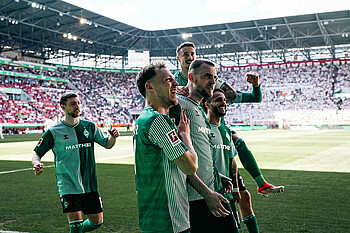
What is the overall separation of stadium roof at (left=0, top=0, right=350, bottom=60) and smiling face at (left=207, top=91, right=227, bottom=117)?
1452 inches

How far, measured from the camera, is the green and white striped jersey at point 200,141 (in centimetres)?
330

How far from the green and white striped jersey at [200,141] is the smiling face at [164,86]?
1.80 feet

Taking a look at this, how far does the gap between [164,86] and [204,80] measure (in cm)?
80

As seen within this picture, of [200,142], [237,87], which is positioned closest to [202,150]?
[200,142]

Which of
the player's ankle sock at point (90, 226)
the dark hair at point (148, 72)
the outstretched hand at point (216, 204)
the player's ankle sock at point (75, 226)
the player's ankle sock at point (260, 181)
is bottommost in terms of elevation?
the player's ankle sock at point (90, 226)

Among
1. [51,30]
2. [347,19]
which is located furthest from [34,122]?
[347,19]

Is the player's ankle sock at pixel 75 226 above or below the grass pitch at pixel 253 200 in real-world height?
above

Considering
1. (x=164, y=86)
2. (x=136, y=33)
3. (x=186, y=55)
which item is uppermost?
(x=136, y=33)

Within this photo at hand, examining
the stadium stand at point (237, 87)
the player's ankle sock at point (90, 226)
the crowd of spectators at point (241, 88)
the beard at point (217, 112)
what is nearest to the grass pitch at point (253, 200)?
the player's ankle sock at point (90, 226)

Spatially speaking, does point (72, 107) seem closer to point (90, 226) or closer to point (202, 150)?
point (90, 226)

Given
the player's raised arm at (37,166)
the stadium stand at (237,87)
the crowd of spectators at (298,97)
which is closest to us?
the player's raised arm at (37,166)

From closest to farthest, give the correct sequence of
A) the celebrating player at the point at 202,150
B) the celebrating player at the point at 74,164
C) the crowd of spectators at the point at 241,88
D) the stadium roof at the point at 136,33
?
the celebrating player at the point at 202,150 → the celebrating player at the point at 74,164 → the stadium roof at the point at 136,33 → the crowd of spectators at the point at 241,88

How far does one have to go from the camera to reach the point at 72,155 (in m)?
4.77

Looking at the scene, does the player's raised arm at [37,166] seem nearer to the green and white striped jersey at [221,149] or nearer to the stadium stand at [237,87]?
the green and white striped jersey at [221,149]
